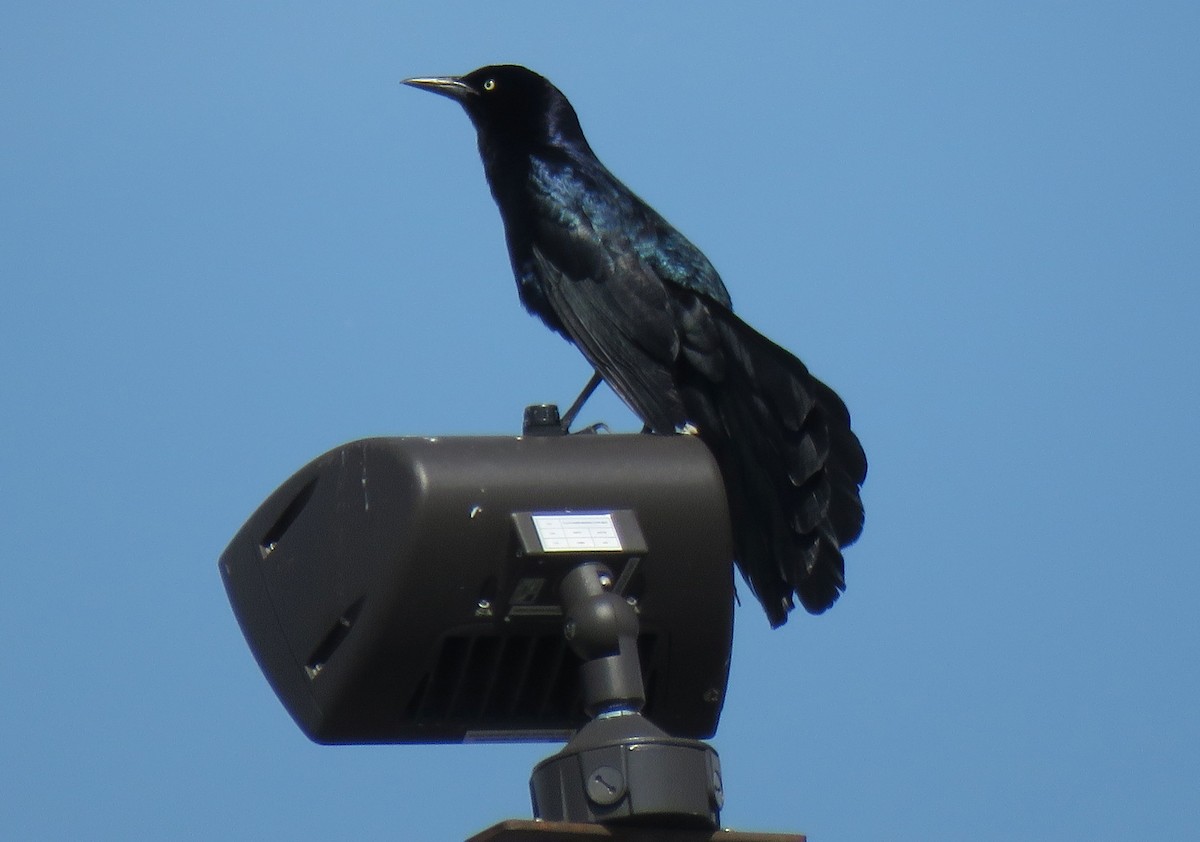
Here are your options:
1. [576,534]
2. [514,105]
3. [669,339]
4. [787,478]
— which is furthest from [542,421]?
[514,105]

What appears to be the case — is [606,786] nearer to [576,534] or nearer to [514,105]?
[576,534]

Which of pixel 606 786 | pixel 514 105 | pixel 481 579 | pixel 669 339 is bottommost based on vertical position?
pixel 606 786

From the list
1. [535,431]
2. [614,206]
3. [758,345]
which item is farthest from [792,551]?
[614,206]

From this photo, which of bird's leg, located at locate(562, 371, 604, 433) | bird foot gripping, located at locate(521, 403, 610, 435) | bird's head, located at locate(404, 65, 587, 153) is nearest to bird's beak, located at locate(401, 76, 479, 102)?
bird's head, located at locate(404, 65, 587, 153)

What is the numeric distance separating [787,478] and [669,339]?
1.35 m

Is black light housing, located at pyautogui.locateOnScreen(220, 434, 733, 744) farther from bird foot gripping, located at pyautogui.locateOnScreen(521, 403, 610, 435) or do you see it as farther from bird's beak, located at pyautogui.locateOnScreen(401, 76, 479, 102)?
bird's beak, located at pyautogui.locateOnScreen(401, 76, 479, 102)

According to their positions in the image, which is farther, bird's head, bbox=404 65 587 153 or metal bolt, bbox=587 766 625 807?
bird's head, bbox=404 65 587 153

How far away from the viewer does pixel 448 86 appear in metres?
7.88

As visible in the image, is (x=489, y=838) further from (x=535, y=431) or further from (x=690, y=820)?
(x=535, y=431)

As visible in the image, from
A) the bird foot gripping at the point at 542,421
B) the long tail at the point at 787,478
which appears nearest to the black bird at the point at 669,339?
the long tail at the point at 787,478

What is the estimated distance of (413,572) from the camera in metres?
2.68

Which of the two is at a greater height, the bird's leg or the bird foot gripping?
the bird's leg

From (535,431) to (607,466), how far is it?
280 millimetres

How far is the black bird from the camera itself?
4.42 meters
